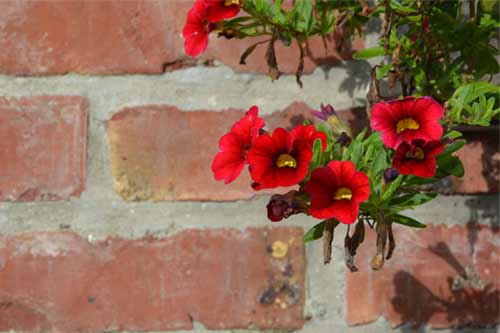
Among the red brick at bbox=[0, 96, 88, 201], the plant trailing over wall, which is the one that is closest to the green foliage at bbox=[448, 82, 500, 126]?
the plant trailing over wall

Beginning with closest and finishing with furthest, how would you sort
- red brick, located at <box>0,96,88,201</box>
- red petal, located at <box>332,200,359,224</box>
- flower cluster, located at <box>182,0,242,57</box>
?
red petal, located at <box>332,200,359,224</box> < flower cluster, located at <box>182,0,242,57</box> < red brick, located at <box>0,96,88,201</box>

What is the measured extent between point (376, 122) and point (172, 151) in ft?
0.91

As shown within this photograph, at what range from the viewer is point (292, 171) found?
1.63ft

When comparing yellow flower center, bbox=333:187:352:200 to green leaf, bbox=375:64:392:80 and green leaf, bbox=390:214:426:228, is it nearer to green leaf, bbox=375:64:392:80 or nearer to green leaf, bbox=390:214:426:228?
green leaf, bbox=390:214:426:228

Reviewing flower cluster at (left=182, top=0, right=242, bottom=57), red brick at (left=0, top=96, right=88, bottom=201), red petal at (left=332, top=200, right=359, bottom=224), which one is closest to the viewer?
red petal at (left=332, top=200, right=359, bottom=224)

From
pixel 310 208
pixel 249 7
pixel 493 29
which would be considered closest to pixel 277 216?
pixel 310 208

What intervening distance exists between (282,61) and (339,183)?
28 cm

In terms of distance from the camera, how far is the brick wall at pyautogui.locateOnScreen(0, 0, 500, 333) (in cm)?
71

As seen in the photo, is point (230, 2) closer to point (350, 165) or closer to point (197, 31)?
point (197, 31)

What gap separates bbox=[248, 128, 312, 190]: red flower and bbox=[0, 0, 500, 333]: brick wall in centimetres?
21

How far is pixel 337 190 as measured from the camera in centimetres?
48

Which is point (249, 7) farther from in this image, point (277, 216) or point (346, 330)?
point (346, 330)

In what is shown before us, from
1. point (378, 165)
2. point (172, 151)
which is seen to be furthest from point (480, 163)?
point (172, 151)

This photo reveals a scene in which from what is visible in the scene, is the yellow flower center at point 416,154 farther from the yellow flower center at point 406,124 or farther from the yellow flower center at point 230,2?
the yellow flower center at point 230,2
